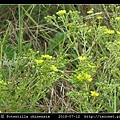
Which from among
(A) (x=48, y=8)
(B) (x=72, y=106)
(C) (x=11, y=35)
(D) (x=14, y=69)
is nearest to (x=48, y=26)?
(A) (x=48, y=8)

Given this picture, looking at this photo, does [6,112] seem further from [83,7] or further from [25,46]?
[83,7]

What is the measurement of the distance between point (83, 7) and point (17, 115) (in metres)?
1.13

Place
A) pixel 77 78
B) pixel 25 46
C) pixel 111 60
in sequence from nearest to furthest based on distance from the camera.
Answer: pixel 77 78, pixel 111 60, pixel 25 46

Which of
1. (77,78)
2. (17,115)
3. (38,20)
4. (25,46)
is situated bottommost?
(17,115)

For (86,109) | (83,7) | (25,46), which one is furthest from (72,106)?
(83,7)

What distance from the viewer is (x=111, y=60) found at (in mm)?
1736

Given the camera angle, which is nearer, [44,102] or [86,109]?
[86,109]

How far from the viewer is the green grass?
1.53 m

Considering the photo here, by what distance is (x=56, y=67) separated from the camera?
5.16ft

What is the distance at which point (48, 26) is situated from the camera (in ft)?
7.73

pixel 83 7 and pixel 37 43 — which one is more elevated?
pixel 83 7

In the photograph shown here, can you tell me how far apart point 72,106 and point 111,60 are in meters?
0.29

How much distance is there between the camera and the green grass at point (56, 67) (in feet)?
5.01

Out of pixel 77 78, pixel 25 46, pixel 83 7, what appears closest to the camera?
pixel 77 78
